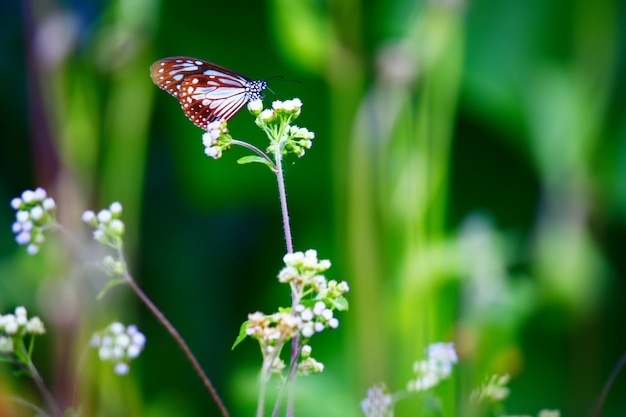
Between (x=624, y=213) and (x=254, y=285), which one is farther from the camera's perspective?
(x=254, y=285)

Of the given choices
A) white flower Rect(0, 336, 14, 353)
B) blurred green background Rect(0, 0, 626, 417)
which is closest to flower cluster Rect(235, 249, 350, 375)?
white flower Rect(0, 336, 14, 353)

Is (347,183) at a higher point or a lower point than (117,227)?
higher

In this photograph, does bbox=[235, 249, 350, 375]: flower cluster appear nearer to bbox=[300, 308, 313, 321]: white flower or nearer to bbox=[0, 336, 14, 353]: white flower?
bbox=[300, 308, 313, 321]: white flower

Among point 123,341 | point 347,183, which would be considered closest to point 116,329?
point 123,341

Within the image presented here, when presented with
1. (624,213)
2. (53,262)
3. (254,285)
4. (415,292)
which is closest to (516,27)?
(624,213)

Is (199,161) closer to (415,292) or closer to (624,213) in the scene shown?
(415,292)

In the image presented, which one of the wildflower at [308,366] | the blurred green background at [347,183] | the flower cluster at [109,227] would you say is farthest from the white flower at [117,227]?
the blurred green background at [347,183]

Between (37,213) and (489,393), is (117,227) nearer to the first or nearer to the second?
(37,213)
